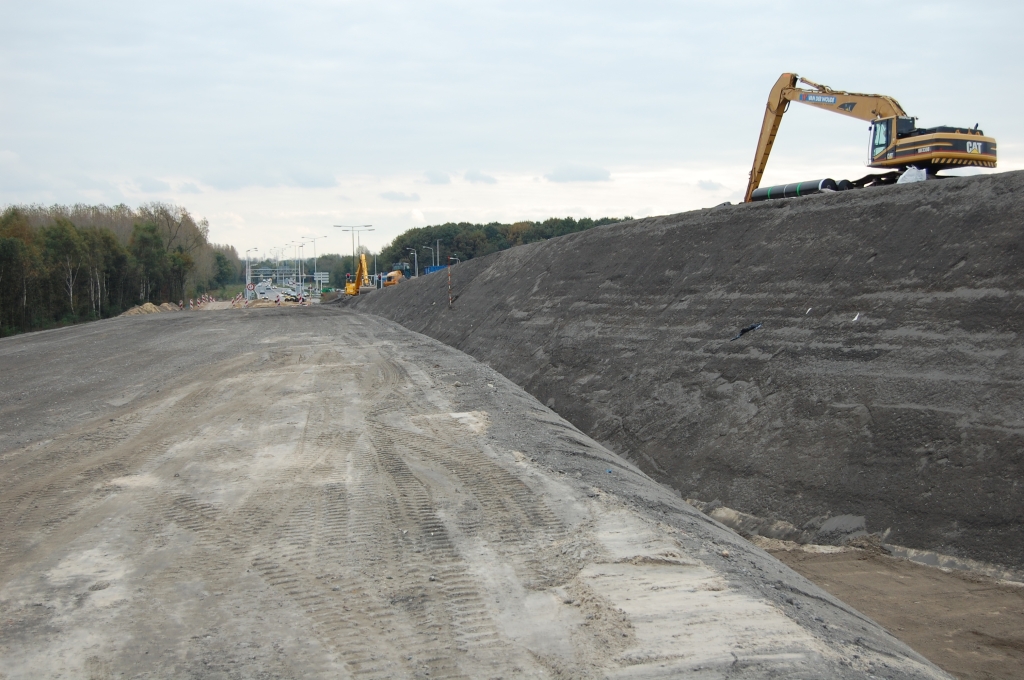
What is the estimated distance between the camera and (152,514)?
20.8 ft

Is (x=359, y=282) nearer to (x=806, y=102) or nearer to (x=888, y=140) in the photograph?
(x=806, y=102)

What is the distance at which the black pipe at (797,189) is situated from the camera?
58.0 feet

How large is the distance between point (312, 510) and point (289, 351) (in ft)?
36.6

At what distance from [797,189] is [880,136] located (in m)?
2.19

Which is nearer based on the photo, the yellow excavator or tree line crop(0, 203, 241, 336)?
tree line crop(0, 203, 241, 336)

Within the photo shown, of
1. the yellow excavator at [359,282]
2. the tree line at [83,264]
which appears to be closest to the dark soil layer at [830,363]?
the tree line at [83,264]

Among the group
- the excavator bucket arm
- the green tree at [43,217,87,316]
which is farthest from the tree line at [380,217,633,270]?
the excavator bucket arm

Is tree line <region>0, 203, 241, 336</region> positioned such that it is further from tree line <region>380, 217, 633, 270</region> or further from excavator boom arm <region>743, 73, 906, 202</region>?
excavator boom arm <region>743, 73, 906, 202</region>

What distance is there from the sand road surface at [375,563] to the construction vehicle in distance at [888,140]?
38.4 ft

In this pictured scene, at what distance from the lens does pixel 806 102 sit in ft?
66.0

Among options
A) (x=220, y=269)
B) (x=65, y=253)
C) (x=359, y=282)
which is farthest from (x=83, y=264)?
(x=220, y=269)

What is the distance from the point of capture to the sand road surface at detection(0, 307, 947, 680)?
4.15 meters

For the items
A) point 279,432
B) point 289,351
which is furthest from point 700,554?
point 289,351

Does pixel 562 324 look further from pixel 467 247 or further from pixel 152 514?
pixel 467 247
